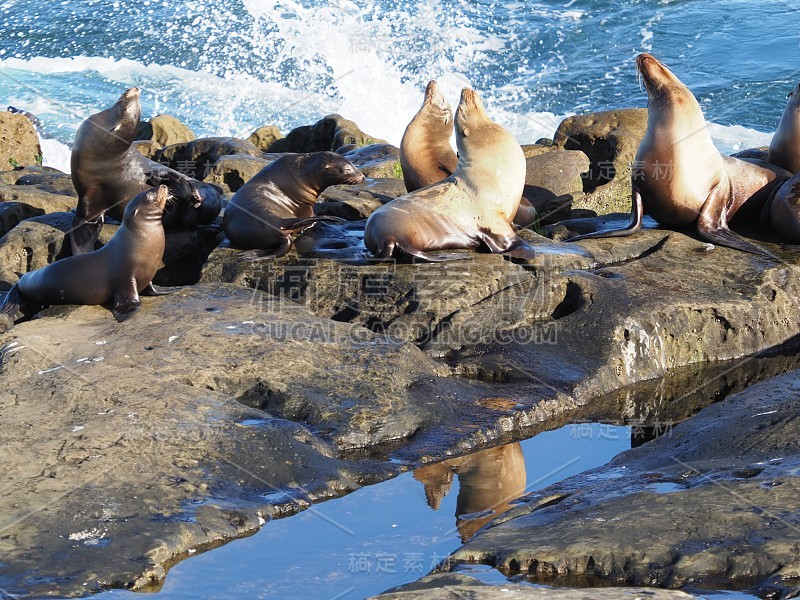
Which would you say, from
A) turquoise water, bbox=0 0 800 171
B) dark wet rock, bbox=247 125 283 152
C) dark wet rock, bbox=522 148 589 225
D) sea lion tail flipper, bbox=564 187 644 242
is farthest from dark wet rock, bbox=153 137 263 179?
turquoise water, bbox=0 0 800 171

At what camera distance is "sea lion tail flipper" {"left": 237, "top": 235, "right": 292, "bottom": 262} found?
813 cm

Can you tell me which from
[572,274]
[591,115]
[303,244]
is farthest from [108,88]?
[572,274]

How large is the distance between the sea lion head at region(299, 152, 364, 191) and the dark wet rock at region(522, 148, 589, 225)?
6.66 ft

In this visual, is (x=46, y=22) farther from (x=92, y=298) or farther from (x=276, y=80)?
(x=92, y=298)

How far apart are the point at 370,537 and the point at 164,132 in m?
12.4

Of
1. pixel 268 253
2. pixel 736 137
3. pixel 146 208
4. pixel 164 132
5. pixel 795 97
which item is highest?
pixel 795 97

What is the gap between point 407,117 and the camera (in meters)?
25.1

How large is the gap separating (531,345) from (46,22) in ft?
102

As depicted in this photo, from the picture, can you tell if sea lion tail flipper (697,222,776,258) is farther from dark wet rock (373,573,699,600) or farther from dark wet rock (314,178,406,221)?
dark wet rock (373,573,699,600)

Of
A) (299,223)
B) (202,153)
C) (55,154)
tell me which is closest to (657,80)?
(299,223)

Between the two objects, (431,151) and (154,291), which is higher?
→ (431,151)

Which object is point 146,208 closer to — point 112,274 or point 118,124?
point 112,274

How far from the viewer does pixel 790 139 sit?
30.5ft

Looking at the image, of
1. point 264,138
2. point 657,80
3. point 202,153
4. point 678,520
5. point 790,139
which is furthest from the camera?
point 264,138
